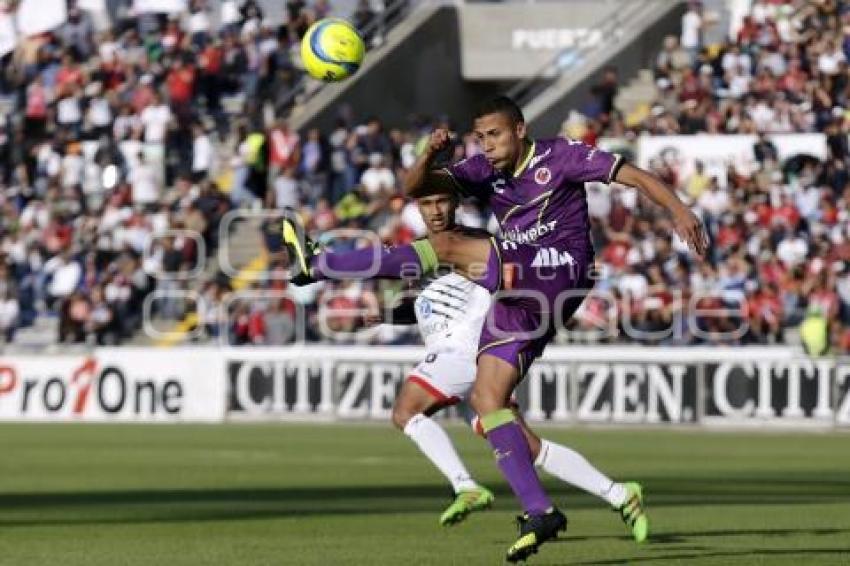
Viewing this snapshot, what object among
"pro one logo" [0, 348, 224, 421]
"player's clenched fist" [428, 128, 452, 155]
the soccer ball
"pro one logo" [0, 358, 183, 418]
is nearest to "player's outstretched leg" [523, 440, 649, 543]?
"player's clenched fist" [428, 128, 452, 155]

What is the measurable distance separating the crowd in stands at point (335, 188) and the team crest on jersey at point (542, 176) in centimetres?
1712

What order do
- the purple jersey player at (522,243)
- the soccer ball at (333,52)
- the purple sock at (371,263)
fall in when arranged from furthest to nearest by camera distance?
1. the soccer ball at (333,52)
2. the purple sock at (371,263)
3. the purple jersey player at (522,243)

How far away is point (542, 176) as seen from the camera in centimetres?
1143

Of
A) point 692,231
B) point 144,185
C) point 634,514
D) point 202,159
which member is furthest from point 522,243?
point 202,159

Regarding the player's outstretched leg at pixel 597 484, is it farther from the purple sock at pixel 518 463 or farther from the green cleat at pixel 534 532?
the green cleat at pixel 534 532

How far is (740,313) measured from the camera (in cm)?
2856

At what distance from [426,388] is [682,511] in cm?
218

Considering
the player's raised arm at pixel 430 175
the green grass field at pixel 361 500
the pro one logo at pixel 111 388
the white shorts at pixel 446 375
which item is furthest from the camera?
the pro one logo at pixel 111 388

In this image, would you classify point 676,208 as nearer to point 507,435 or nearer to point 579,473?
point 507,435

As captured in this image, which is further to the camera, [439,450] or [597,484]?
[439,450]

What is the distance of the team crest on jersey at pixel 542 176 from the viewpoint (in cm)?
1142

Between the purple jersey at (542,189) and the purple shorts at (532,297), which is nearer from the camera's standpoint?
the purple shorts at (532,297)

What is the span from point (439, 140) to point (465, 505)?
113 inches

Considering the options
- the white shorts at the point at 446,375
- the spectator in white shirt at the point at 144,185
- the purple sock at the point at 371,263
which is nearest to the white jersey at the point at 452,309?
the white shorts at the point at 446,375
